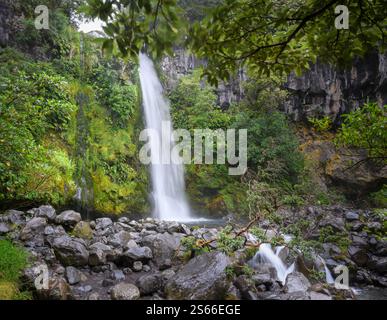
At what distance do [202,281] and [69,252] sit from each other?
2.54 m

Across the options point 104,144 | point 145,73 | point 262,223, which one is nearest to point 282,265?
point 262,223

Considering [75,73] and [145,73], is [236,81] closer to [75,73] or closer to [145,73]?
[145,73]

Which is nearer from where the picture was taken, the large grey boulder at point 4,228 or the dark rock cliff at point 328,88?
the large grey boulder at point 4,228

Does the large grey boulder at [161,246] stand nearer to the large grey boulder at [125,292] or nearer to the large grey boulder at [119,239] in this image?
the large grey boulder at [119,239]

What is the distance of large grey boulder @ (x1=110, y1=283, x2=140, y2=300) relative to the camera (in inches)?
191

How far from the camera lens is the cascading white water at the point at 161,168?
41.9 ft

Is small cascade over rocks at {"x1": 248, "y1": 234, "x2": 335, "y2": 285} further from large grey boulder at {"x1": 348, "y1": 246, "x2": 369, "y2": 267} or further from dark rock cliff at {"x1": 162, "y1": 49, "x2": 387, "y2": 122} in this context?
dark rock cliff at {"x1": 162, "y1": 49, "x2": 387, "y2": 122}

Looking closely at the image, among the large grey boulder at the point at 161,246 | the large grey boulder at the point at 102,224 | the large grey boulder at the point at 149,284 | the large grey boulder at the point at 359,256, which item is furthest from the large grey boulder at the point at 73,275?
the large grey boulder at the point at 359,256

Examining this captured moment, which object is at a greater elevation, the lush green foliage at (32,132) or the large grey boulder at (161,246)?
the lush green foliage at (32,132)

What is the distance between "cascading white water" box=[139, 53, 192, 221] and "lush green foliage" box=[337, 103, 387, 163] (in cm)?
928

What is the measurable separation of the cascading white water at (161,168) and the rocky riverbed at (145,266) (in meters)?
4.31

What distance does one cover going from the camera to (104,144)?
10773 mm
